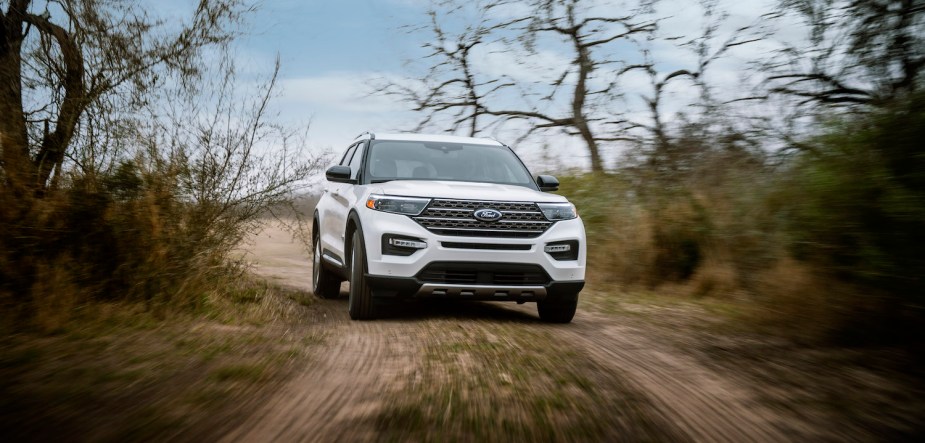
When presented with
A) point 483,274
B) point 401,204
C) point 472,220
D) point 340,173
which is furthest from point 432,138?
point 483,274

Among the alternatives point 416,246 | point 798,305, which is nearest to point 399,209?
point 416,246

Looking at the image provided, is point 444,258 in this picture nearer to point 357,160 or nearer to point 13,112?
point 357,160

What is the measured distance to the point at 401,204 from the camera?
708 cm

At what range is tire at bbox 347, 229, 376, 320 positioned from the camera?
719cm

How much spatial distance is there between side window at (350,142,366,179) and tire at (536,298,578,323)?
237 centimetres

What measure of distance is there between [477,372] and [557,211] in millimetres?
2638

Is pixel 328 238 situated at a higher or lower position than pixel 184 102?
lower

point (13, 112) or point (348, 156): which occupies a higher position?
point (348, 156)

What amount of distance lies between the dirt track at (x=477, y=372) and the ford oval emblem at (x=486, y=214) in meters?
0.95

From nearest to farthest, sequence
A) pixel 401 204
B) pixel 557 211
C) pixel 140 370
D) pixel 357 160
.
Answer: pixel 140 370, pixel 401 204, pixel 557 211, pixel 357 160

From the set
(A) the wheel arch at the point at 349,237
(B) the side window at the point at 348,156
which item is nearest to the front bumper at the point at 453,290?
(A) the wheel arch at the point at 349,237

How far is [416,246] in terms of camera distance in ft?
22.8

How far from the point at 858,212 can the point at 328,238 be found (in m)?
5.66

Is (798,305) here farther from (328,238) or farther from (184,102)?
(184,102)
